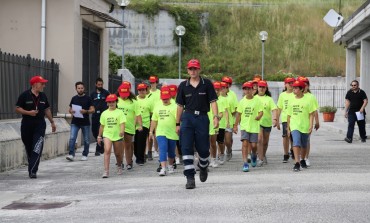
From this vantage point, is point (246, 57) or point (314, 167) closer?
point (314, 167)

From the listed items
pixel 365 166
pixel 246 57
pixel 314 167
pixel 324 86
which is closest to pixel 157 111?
pixel 314 167

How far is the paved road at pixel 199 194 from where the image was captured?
941 centimetres

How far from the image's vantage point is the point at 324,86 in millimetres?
53844

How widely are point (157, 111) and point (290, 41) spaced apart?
1992 inches

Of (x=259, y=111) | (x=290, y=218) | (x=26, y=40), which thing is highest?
(x=26, y=40)

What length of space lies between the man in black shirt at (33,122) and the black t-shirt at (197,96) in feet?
11.2

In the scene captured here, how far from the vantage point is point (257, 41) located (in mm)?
64375

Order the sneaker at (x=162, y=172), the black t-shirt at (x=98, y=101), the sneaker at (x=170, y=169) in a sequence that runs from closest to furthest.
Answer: the sneaker at (x=162, y=172), the sneaker at (x=170, y=169), the black t-shirt at (x=98, y=101)

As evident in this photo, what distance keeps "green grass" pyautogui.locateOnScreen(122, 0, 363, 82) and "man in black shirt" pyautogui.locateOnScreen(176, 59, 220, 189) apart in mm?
43424

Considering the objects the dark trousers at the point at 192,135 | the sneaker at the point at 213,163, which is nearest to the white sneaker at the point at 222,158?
the sneaker at the point at 213,163

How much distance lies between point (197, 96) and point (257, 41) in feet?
172

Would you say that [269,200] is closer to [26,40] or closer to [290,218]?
[290,218]

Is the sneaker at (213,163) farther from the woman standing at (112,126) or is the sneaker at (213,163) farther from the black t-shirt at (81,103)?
the black t-shirt at (81,103)

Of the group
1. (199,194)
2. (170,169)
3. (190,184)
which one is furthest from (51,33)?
(199,194)
